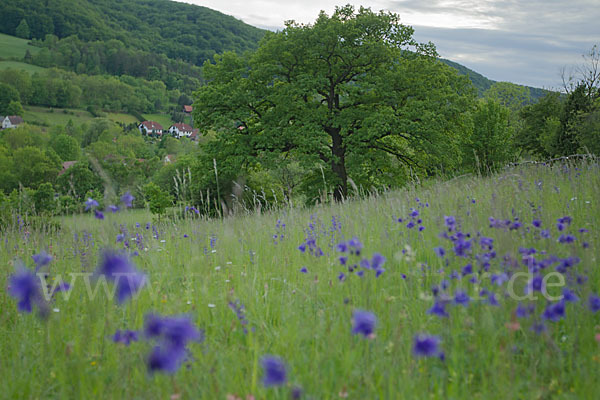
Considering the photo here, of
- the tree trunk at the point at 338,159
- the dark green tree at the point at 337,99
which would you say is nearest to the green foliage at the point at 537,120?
the dark green tree at the point at 337,99

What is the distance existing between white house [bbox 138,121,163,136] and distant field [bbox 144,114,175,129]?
3548 millimetres

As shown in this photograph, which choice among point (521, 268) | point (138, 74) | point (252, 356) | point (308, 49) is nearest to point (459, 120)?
point (308, 49)

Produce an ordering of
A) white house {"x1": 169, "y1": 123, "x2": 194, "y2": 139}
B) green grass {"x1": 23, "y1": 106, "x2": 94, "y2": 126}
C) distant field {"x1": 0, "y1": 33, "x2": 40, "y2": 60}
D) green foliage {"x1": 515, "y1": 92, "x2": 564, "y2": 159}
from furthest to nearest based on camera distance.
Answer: distant field {"x1": 0, "y1": 33, "x2": 40, "y2": 60}
white house {"x1": 169, "y1": 123, "x2": 194, "y2": 139}
green grass {"x1": 23, "y1": 106, "x2": 94, "y2": 126}
green foliage {"x1": 515, "y1": 92, "x2": 564, "y2": 159}

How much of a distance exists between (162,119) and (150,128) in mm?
10257

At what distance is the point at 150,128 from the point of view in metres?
110

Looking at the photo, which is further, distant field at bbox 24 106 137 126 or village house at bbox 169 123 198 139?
village house at bbox 169 123 198 139

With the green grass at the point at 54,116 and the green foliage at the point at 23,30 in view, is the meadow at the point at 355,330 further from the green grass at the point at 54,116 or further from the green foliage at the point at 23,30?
the green foliage at the point at 23,30

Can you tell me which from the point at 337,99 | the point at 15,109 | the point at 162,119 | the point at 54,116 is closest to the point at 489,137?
the point at 337,99


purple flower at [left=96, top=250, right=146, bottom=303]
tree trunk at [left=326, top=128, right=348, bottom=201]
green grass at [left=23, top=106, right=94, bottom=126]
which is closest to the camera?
purple flower at [left=96, top=250, right=146, bottom=303]

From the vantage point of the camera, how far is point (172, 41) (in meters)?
162

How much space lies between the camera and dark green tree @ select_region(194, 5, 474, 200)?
17.3 metres

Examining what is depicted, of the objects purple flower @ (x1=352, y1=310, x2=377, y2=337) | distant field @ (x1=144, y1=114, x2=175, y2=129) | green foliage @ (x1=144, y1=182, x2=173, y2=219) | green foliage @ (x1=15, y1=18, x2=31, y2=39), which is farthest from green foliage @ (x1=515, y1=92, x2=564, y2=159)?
green foliage @ (x1=15, y1=18, x2=31, y2=39)

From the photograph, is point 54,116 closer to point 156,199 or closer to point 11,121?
point 11,121

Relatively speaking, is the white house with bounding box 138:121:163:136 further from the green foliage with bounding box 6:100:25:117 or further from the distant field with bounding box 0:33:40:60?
the distant field with bounding box 0:33:40:60
